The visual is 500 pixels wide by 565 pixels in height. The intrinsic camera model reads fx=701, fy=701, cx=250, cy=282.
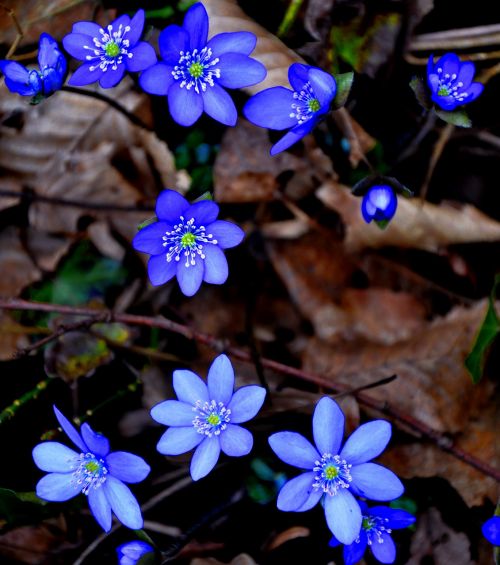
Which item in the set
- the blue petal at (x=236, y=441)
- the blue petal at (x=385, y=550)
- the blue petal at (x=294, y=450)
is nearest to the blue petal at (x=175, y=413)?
the blue petal at (x=236, y=441)

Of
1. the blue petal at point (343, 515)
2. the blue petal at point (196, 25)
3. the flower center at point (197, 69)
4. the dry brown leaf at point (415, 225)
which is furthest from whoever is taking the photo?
the dry brown leaf at point (415, 225)

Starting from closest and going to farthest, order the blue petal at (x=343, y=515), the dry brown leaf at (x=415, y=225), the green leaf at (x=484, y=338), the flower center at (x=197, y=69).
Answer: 1. the blue petal at (x=343, y=515)
2. the flower center at (x=197, y=69)
3. the green leaf at (x=484, y=338)
4. the dry brown leaf at (x=415, y=225)

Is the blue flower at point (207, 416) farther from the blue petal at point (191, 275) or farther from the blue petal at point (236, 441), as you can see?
the blue petal at point (191, 275)

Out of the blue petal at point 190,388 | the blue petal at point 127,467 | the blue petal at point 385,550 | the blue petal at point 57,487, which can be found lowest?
the blue petal at point 385,550

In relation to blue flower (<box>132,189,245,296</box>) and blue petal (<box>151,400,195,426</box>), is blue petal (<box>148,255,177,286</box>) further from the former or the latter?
blue petal (<box>151,400,195,426</box>)

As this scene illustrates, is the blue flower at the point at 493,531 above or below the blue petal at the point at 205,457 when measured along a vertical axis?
below

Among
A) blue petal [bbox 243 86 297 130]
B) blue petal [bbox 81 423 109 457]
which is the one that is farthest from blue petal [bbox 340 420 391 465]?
blue petal [bbox 243 86 297 130]

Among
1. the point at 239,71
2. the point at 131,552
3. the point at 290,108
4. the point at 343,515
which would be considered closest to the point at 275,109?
the point at 290,108
